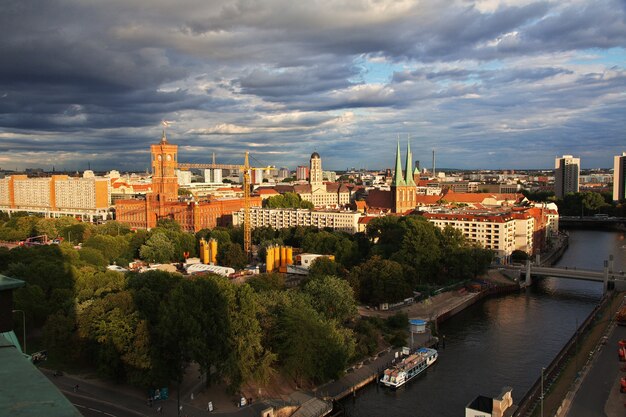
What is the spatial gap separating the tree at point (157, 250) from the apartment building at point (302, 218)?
18391 mm

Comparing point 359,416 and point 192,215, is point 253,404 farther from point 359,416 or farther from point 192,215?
point 192,215

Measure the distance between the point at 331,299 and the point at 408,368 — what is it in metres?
5.43

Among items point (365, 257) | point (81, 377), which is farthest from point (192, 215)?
point (81, 377)

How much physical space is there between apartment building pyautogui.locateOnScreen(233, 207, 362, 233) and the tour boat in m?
37.5

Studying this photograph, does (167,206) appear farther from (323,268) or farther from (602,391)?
(602,391)

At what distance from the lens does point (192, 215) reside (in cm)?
7038

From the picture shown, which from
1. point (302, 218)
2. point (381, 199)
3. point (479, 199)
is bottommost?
point (302, 218)

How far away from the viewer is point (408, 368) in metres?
24.5

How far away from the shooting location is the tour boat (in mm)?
23781

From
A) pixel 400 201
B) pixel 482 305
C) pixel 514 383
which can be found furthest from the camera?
pixel 400 201

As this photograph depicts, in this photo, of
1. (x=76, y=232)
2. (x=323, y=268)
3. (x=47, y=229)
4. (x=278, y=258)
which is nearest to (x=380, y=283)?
(x=323, y=268)

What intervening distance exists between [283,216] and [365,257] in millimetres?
23382

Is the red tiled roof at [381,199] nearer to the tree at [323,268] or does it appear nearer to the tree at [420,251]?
the tree at [420,251]

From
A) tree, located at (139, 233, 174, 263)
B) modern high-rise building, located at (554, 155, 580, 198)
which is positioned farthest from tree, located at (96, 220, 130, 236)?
modern high-rise building, located at (554, 155, 580, 198)
